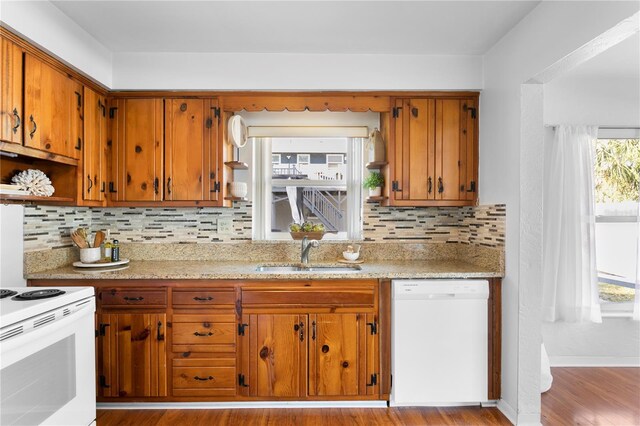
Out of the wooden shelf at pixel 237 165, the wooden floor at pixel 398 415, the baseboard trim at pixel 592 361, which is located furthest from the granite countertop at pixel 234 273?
the baseboard trim at pixel 592 361

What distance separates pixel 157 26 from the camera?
241cm

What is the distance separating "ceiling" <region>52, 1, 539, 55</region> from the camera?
2.18 m

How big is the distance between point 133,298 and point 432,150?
2.28 meters

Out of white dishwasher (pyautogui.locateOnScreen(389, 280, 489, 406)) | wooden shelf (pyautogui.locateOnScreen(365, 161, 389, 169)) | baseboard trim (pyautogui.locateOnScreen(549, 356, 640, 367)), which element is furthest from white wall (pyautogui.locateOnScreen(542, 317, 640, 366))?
wooden shelf (pyautogui.locateOnScreen(365, 161, 389, 169))

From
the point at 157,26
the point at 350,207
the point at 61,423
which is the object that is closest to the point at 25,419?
the point at 61,423

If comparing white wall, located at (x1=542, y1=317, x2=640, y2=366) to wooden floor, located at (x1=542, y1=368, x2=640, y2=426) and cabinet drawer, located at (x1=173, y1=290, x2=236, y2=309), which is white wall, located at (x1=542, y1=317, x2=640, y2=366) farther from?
cabinet drawer, located at (x1=173, y1=290, x2=236, y2=309)

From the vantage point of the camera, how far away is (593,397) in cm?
274

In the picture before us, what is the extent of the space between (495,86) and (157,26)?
2.22 metres

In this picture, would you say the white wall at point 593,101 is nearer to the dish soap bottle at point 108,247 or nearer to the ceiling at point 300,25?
the ceiling at point 300,25

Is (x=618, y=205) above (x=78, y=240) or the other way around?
above

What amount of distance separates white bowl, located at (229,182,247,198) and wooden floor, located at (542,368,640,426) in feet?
8.16

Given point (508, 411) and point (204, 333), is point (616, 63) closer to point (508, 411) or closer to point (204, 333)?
point (508, 411)

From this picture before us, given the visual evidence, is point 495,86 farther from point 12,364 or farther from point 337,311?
point 12,364

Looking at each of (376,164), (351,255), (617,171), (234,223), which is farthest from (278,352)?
(617,171)
